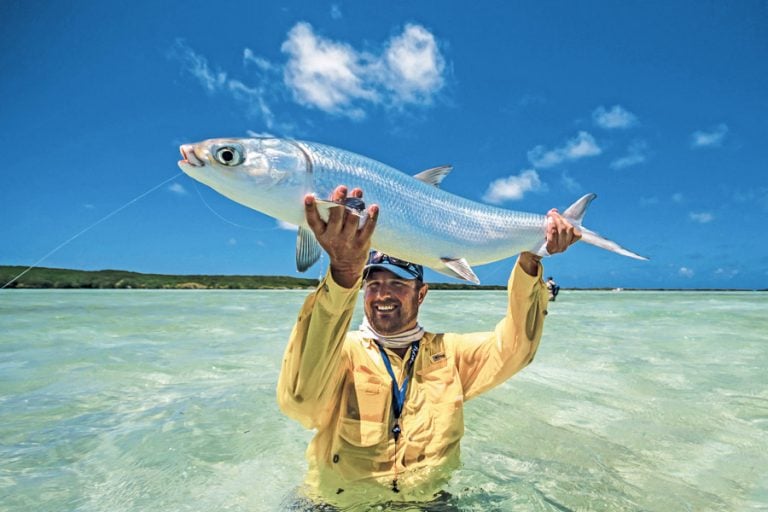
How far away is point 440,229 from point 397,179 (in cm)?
37

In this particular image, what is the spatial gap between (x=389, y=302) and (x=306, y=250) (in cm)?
87

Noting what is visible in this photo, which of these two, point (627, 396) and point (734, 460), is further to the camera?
point (627, 396)

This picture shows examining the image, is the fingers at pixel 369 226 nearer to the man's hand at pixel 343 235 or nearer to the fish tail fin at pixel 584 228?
the man's hand at pixel 343 235

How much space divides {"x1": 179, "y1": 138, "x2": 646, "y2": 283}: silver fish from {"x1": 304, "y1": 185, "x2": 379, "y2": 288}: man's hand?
5 centimetres

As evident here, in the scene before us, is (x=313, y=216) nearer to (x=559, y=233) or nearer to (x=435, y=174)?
(x=435, y=174)

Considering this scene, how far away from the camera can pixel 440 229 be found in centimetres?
273

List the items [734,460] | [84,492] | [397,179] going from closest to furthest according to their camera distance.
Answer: [397,179] → [84,492] → [734,460]

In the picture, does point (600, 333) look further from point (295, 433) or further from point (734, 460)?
point (295, 433)

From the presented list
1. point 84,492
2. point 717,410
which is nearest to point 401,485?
point 84,492

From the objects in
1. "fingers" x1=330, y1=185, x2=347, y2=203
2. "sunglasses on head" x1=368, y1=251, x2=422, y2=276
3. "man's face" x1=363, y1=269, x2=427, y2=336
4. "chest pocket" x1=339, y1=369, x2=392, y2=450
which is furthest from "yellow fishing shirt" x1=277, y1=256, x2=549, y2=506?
"fingers" x1=330, y1=185, x2=347, y2=203

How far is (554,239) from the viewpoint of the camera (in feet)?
9.59

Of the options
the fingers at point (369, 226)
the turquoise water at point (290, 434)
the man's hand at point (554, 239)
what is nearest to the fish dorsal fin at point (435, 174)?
the man's hand at point (554, 239)

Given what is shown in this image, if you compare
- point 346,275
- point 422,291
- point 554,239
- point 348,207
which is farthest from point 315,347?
point 554,239

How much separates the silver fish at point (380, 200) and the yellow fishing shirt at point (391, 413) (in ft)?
0.93
